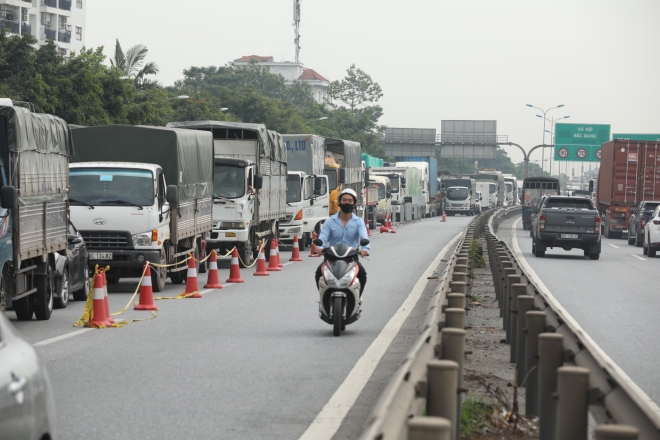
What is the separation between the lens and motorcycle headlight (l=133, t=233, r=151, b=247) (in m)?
19.1

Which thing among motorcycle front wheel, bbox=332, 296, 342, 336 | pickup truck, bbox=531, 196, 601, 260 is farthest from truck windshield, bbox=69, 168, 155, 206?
pickup truck, bbox=531, 196, 601, 260

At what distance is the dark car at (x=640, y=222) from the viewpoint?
39.9m

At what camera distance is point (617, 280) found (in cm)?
2336

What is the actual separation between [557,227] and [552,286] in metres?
11.4

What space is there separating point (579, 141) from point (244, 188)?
65.4 meters

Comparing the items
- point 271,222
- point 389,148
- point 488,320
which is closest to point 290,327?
point 488,320

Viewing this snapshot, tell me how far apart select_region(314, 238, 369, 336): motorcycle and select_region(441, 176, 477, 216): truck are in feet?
243

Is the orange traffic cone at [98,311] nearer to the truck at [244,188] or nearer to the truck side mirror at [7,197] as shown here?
the truck side mirror at [7,197]

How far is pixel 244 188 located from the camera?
26.3m

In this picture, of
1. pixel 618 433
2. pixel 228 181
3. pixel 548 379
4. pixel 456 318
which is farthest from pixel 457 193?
pixel 618 433

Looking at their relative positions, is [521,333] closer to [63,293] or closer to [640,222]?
[63,293]

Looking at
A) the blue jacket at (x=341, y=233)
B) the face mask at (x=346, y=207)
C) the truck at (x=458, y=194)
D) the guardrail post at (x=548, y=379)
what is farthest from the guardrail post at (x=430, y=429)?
the truck at (x=458, y=194)

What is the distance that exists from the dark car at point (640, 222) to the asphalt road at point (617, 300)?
497cm

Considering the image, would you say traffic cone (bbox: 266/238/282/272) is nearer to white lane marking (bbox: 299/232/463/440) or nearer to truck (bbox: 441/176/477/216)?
white lane marking (bbox: 299/232/463/440)
